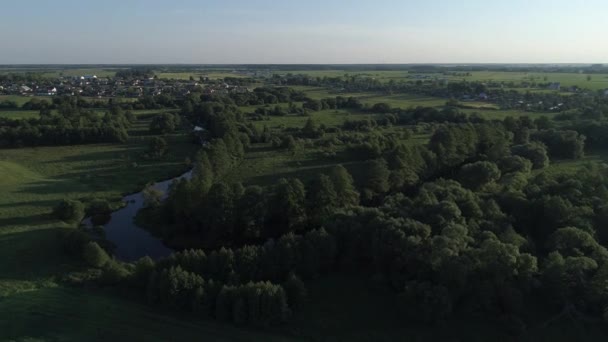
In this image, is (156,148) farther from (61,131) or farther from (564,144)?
(564,144)

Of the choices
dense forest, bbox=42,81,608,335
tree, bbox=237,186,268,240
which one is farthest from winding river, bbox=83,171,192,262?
tree, bbox=237,186,268,240

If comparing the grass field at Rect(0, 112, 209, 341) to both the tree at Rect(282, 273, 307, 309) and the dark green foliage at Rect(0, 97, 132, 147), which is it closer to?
the dark green foliage at Rect(0, 97, 132, 147)

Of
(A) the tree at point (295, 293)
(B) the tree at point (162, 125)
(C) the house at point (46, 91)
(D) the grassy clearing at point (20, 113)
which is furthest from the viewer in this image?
(C) the house at point (46, 91)

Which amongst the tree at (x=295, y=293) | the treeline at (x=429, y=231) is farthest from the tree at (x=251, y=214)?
the tree at (x=295, y=293)

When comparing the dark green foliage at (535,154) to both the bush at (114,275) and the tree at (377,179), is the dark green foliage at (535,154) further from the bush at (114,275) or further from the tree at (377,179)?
the bush at (114,275)

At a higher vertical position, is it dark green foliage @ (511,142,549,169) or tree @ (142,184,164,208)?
dark green foliage @ (511,142,549,169)

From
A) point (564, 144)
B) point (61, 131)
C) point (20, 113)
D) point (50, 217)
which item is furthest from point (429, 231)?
point (20, 113)

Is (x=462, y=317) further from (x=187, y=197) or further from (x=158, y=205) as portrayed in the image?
(x=158, y=205)
